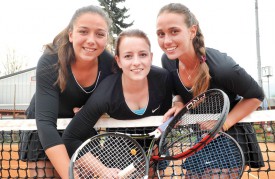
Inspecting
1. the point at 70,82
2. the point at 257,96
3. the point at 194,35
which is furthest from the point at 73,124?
the point at 257,96

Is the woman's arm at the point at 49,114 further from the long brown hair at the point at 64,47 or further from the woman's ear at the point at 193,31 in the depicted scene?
the woman's ear at the point at 193,31

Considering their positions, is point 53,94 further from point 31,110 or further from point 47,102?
point 31,110

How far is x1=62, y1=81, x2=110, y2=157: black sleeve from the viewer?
1.78 meters

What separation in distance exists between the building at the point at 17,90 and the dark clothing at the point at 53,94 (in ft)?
54.3

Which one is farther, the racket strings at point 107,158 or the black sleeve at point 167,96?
the black sleeve at point 167,96

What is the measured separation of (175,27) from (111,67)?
0.49m

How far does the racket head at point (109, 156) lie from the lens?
1.61m

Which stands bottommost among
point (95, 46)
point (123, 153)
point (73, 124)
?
point (123, 153)

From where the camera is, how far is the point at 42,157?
2.06 m

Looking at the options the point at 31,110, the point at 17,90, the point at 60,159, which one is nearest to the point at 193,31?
the point at 60,159

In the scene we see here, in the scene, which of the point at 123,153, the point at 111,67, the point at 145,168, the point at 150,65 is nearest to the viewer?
the point at 145,168

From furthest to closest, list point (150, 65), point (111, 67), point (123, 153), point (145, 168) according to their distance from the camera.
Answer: point (111, 67), point (150, 65), point (123, 153), point (145, 168)

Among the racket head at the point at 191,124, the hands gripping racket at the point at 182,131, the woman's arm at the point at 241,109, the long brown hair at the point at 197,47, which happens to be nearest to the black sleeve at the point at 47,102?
the hands gripping racket at the point at 182,131

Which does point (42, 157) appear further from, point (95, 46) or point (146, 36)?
point (146, 36)
